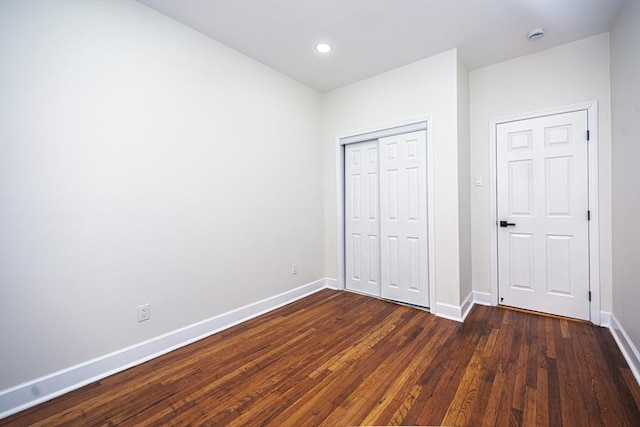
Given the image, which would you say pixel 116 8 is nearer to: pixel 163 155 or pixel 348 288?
pixel 163 155

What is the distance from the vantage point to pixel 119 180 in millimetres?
1995

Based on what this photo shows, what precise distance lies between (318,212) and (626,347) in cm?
310

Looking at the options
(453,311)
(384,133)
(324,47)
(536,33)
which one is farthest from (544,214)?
(324,47)

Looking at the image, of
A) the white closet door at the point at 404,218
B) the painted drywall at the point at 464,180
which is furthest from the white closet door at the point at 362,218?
the painted drywall at the point at 464,180

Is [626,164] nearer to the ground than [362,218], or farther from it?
farther from it

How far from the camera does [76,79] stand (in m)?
1.81

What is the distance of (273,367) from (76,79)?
2.41 metres

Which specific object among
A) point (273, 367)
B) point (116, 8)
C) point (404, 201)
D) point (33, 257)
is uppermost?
point (116, 8)

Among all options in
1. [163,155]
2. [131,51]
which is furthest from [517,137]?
[131,51]

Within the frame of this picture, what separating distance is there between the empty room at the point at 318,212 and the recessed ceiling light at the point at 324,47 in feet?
0.18

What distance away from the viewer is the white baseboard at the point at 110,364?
160 cm

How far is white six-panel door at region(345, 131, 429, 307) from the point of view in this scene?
311cm

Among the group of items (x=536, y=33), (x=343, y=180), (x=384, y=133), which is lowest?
(x=343, y=180)

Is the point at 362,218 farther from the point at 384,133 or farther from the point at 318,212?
the point at 384,133
